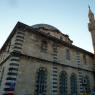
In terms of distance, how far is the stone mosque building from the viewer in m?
10.8

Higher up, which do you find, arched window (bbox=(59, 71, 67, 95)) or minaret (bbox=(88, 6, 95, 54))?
minaret (bbox=(88, 6, 95, 54))

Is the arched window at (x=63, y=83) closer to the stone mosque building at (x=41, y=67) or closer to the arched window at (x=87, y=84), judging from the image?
the stone mosque building at (x=41, y=67)

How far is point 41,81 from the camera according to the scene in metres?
12.3

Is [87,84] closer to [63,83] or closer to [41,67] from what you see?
[63,83]

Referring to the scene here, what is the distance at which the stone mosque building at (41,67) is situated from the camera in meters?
10.8

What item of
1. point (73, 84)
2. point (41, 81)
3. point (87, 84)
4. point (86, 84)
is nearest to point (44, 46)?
point (41, 81)

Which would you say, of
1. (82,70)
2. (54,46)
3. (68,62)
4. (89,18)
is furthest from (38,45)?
(89,18)

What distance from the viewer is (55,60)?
14.3m

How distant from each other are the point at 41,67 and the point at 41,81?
1.54m

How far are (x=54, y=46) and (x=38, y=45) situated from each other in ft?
8.48

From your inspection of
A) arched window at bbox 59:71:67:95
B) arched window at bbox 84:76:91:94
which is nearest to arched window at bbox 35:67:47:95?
arched window at bbox 59:71:67:95

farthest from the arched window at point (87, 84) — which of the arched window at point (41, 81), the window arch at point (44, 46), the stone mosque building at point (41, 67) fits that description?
the window arch at point (44, 46)

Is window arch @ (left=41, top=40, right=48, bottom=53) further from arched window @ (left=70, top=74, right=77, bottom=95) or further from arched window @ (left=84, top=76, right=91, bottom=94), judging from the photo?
arched window @ (left=84, top=76, right=91, bottom=94)

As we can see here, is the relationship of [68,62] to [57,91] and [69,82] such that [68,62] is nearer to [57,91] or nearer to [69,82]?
[69,82]
